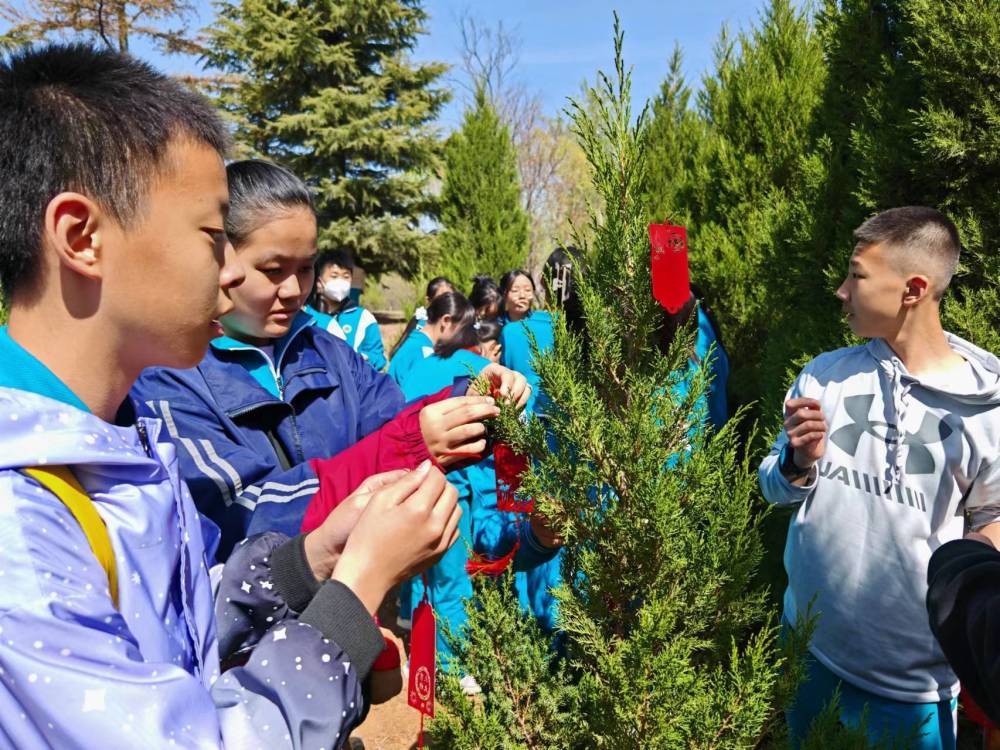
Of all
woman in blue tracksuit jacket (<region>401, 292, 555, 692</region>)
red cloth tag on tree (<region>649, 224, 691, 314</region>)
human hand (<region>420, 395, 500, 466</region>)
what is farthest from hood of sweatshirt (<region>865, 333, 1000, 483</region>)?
human hand (<region>420, 395, 500, 466</region>)

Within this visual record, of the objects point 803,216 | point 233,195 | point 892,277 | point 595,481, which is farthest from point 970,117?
point 233,195

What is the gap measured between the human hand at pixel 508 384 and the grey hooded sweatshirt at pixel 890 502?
1174 millimetres

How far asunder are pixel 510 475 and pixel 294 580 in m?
0.77

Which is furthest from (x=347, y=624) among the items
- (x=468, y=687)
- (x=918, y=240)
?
(x=918, y=240)

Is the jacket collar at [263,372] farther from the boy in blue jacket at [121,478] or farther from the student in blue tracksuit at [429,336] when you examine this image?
the student in blue tracksuit at [429,336]

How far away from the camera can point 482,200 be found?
1444cm

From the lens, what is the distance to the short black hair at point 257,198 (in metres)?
1.92

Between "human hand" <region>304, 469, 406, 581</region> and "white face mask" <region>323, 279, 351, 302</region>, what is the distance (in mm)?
6268

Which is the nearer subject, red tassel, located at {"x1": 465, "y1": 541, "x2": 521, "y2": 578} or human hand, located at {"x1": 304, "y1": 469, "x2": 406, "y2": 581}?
human hand, located at {"x1": 304, "y1": 469, "x2": 406, "y2": 581}

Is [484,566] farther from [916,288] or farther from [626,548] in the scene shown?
[916,288]

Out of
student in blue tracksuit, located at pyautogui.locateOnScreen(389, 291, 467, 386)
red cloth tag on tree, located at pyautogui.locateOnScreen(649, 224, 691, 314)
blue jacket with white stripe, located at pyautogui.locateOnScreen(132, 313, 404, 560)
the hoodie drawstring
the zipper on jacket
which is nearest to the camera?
the zipper on jacket

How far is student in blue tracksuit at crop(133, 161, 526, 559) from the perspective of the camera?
175cm

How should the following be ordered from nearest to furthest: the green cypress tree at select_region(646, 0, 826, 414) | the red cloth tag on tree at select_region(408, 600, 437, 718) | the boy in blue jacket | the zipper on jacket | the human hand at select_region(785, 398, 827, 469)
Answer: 1. the boy in blue jacket
2. the zipper on jacket
3. the red cloth tag on tree at select_region(408, 600, 437, 718)
4. the human hand at select_region(785, 398, 827, 469)
5. the green cypress tree at select_region(646, 0, 826, 414)

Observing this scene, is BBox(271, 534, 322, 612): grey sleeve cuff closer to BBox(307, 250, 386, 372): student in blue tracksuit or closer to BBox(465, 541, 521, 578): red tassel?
BBox(465, 541, 521, 578): red tassel
